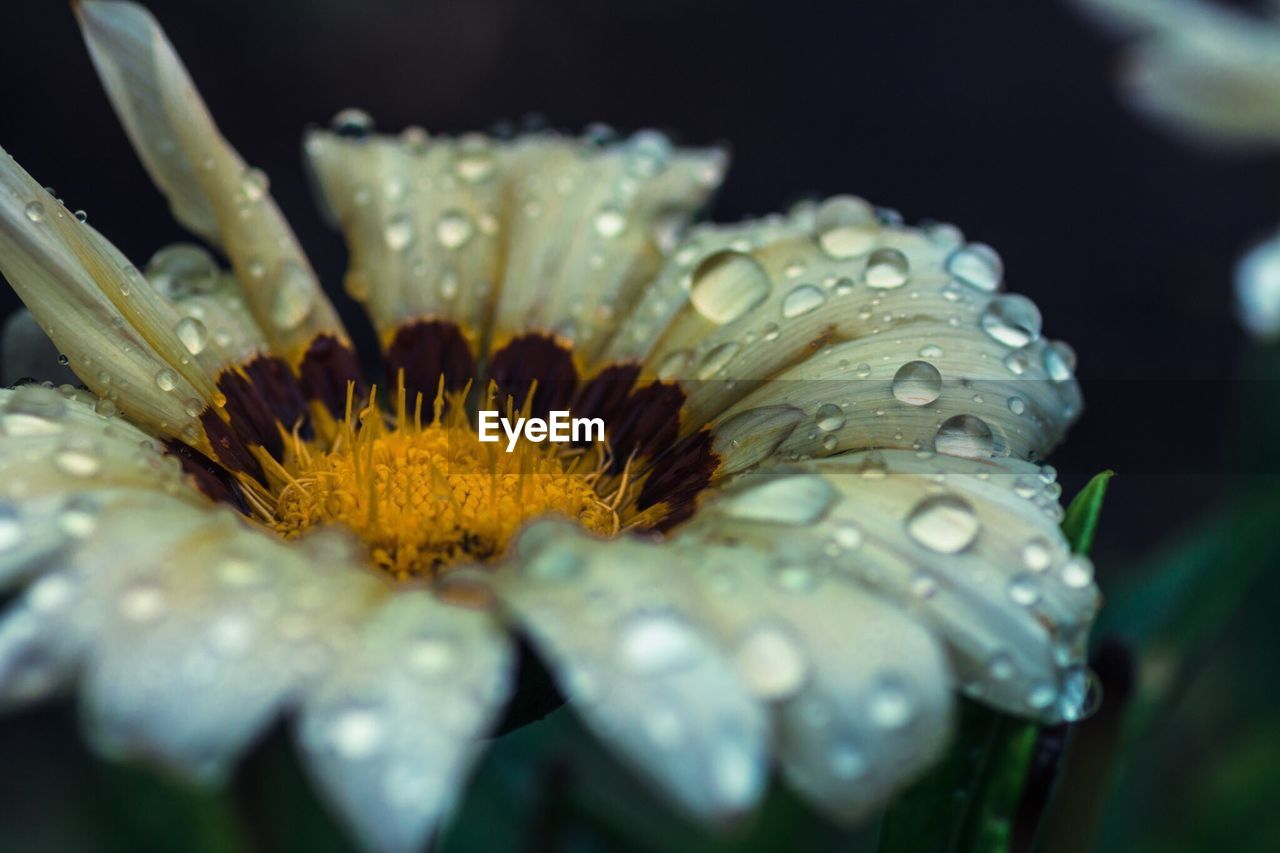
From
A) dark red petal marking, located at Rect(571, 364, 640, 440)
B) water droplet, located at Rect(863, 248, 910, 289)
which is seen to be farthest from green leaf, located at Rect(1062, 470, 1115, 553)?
dark red petal marking, located at Rect(571, 364, 640, 440)

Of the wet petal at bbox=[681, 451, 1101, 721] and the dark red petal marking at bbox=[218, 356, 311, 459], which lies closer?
the wet petal at bbox=[681, 451, 1101, 721]

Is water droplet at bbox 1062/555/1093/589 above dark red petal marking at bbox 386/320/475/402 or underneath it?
above

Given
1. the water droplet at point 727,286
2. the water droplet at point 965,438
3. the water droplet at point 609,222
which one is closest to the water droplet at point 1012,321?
the water droplet at point 965,438

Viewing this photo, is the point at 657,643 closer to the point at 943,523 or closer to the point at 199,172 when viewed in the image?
the point at 943,523

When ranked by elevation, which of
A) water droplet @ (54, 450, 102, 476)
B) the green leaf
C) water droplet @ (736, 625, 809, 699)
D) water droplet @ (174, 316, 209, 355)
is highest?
water droplet @ (54, 450, 102, 476)

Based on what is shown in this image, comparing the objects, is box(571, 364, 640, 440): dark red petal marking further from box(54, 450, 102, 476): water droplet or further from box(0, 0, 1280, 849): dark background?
box(0, 0, 1280, 849): dark background

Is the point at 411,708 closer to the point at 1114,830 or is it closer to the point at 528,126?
the point at 528,126
